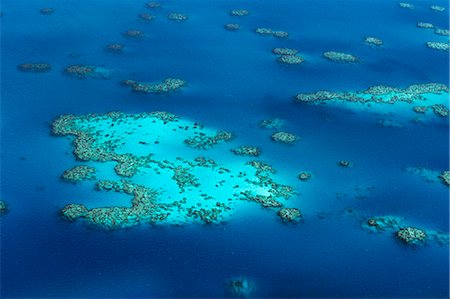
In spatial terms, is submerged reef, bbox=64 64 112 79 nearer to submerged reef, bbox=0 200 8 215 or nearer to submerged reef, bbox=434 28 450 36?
submerged reef, bbox=0 200 8 215

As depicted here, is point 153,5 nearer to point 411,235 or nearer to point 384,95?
point 384,95

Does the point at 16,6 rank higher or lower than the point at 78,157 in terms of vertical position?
higher

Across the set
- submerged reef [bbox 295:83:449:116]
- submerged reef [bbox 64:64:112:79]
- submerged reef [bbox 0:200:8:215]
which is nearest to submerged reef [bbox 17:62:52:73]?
submerged reef [bbox 64:64:112:79]

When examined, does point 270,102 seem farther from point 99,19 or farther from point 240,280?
point 99,19

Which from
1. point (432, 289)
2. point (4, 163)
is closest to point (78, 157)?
point (4, 163)

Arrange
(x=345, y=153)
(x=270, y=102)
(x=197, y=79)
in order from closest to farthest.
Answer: (x=345, y=153) → (x=270, y=102) → (x=197, y=79)
